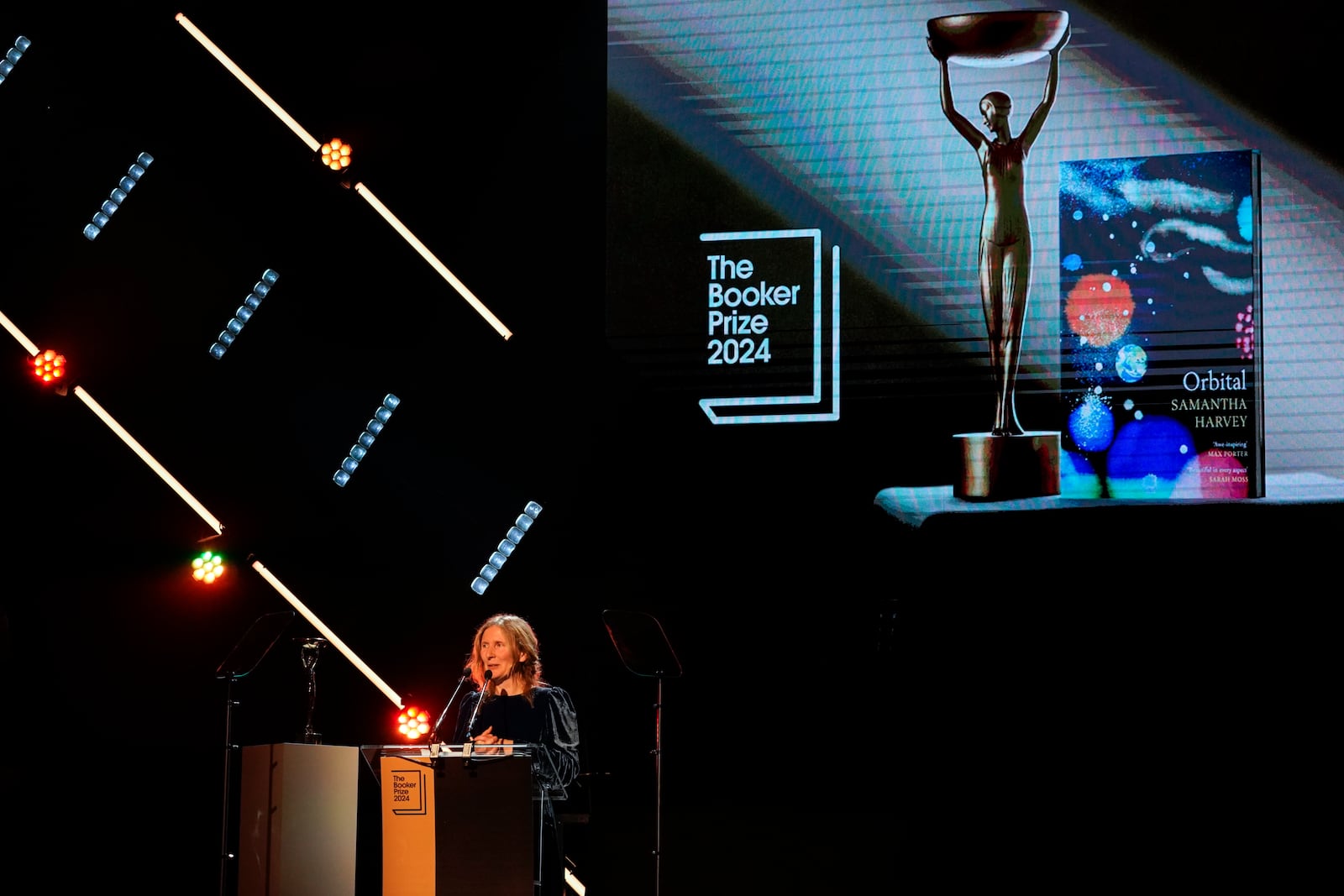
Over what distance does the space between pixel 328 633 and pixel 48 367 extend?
1.57 meters

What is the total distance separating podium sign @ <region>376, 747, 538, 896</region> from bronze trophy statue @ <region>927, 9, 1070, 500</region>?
1628mm

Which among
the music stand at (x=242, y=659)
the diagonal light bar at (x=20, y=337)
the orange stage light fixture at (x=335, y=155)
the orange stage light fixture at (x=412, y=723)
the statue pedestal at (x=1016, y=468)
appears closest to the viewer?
the statue pedestal at (x=1016, y=468)

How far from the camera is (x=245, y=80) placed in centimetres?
554

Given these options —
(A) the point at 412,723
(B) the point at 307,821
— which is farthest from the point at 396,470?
(B) the point at 307,821

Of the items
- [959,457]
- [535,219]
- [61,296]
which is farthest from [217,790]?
[959,457]

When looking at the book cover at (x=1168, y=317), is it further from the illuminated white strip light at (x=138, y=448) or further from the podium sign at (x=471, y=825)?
the illuminated white strip light at (x=138, y=448)

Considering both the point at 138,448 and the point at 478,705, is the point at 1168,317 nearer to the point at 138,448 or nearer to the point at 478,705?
the point at 478,705

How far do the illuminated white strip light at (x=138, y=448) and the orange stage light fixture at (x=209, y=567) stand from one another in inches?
3.7

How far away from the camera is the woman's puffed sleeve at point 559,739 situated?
15.6 ft

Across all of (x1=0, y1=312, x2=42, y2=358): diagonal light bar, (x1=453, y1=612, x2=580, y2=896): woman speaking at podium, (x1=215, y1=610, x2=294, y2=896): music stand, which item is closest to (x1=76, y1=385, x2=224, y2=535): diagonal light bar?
(x1=0, y1=312, x2=42, y2=358): diagonal light bar

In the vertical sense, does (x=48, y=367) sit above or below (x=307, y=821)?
above

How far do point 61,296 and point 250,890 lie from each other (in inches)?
98.2

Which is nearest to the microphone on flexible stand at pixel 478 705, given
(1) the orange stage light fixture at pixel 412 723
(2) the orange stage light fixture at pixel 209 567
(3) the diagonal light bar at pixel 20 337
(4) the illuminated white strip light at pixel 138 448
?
(1) the orange stage light fixture at pixel 412 723

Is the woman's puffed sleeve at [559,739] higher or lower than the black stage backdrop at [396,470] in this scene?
lower
